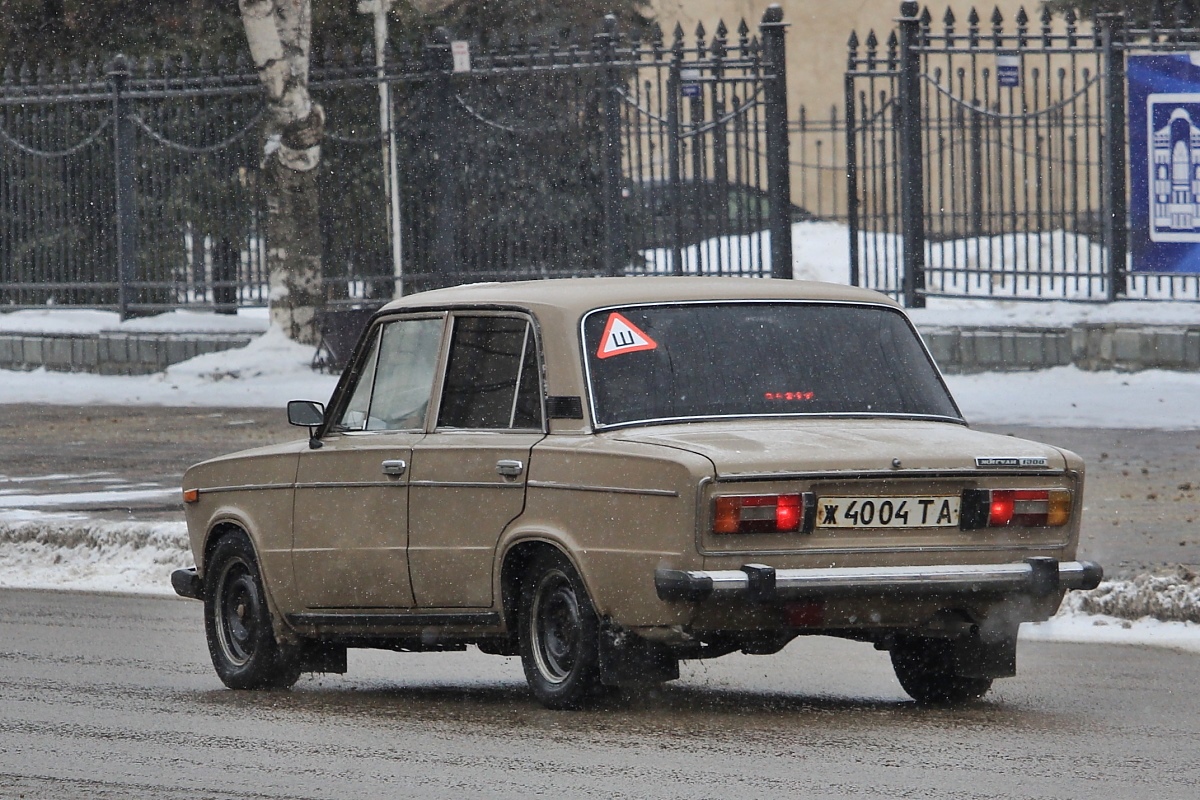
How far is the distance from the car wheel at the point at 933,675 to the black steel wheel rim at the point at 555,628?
117 centimetres

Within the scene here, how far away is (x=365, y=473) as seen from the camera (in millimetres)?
8148

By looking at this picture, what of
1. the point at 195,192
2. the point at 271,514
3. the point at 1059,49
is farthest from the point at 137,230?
the point at 271,514

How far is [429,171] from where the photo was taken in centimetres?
2172

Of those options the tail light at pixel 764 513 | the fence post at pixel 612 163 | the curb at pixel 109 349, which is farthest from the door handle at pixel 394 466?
the curb at pixel 109 349

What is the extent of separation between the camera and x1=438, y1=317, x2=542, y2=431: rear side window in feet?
25.4

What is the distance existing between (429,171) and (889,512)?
15.1 meters

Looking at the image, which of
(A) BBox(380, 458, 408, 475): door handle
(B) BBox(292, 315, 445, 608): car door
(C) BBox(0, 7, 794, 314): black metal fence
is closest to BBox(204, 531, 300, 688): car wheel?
(B) BBox(292, 315, 445, 608): car door

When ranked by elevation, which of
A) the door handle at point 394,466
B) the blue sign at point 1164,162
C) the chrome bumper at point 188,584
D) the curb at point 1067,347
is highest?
the blue sign at point 1164,162

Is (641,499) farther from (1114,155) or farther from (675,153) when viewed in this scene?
(675,153)

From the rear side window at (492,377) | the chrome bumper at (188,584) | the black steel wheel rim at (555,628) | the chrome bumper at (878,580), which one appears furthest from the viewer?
the chrome bumper at (188,584)

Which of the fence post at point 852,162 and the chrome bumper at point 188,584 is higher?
the fence post at point 852,162

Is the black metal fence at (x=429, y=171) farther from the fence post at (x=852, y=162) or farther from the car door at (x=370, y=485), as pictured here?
the car door at (x=370, y=485)

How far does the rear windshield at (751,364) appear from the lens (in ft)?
24.7

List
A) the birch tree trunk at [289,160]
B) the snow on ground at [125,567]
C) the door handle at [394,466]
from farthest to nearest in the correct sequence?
the birch tree trunk at [289,160]
the snow on ground at [125,567]
the door handle at [394,466]
